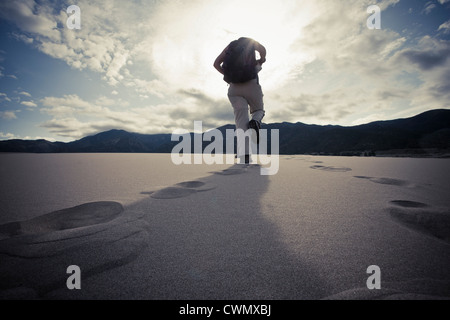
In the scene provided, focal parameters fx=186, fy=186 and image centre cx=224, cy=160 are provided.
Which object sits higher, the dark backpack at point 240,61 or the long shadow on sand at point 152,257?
the dark backpack at point 240,61

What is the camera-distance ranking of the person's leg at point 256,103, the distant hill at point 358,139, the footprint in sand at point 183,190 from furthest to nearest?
the distant hill at point 358,139, the person's leg at point 256,103, the footprint in sand at point 183,190

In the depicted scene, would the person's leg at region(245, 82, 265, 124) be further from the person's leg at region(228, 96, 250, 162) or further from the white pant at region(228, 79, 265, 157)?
the person's leg at region(228, 96, 250, 162)

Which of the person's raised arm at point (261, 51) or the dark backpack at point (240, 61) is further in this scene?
the person's raised arm at point (261, 51)

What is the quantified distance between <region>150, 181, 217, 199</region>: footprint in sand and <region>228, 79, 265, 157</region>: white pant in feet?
5.62

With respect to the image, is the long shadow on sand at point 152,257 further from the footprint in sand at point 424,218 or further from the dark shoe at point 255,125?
the dark shoe at point 255,125

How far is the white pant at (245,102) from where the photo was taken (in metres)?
3.61

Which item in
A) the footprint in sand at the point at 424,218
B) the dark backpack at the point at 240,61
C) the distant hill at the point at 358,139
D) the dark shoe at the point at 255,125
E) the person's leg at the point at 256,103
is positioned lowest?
the footprint in sand at the point at 424,218

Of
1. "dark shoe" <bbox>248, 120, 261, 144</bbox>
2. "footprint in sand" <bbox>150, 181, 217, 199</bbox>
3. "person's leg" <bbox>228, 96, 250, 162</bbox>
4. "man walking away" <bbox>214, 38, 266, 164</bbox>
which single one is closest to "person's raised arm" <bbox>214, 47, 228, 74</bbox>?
"man walking away" <bbox>214, 38, 266, 164</bbox>

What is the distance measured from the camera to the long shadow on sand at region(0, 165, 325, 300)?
1.91 ft

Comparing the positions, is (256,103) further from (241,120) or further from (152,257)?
(152,257)

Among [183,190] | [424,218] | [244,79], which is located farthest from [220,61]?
[424,218]

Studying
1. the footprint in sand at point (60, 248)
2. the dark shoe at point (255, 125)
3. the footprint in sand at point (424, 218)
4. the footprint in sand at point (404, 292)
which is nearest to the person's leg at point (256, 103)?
the dark shoe at point (255, 125)
